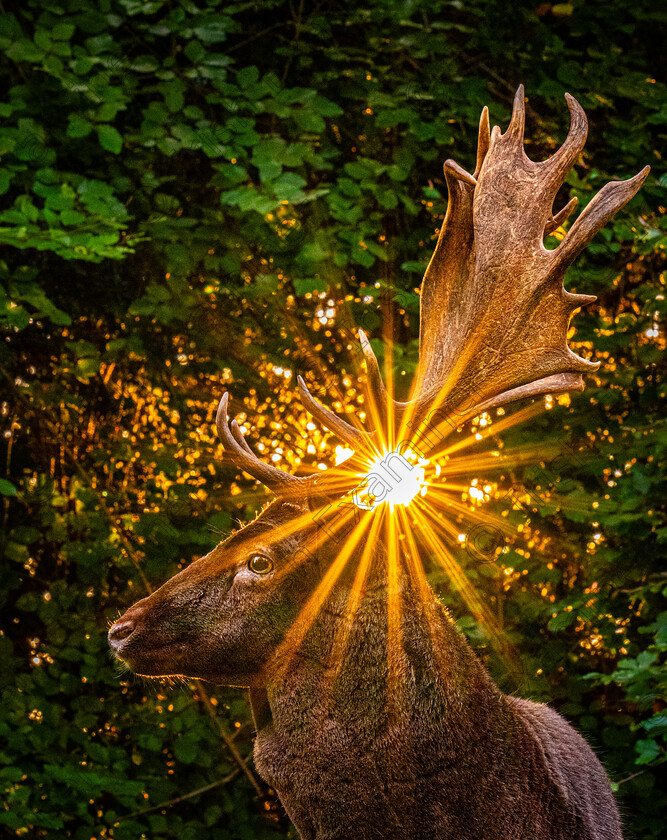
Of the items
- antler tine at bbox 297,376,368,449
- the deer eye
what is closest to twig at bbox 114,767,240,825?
the deer eye

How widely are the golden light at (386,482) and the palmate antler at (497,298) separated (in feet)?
0.31

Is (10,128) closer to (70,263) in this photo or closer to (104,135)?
(104,135)

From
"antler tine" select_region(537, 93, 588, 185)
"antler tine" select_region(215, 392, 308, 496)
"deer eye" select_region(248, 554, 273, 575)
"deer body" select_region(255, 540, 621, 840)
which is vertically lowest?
"deer body" select_region(255, 540, 621, 840)

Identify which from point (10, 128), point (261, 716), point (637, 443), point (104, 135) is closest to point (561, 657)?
point (637, 443)

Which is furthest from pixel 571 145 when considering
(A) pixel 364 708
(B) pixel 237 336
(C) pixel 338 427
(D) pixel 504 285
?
(B) pixel 237 336

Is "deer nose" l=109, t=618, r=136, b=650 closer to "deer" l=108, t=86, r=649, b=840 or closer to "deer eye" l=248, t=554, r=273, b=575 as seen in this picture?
"deer" l=108, t=86, r=649, b=840

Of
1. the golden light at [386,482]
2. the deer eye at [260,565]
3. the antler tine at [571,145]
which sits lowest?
the deer eye at [260,565]

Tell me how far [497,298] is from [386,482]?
0.45 metres

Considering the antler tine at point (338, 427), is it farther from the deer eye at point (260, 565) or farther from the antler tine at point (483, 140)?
the antler tine at point (483, 140)

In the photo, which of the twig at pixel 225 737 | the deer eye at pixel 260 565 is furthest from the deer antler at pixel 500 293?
the twig at pixel 225 737

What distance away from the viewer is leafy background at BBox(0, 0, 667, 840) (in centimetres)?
266

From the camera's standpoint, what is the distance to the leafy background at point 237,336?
266cm

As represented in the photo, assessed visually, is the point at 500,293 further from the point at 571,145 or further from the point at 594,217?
the point at 571,145

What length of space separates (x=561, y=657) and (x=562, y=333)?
1674 mm
